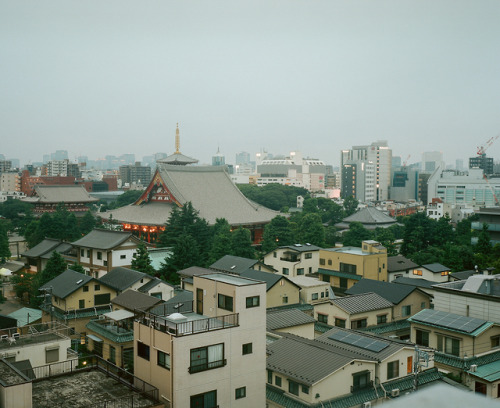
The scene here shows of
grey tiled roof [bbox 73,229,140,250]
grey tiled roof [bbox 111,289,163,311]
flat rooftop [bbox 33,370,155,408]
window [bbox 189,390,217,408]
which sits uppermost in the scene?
grey tiled roof [bbox 73,229,140,250]

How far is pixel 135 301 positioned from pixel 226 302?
26.1 ft

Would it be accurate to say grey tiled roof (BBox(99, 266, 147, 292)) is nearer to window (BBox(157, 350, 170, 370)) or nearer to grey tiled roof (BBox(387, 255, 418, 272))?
window (BBox(157, 350, 170, 370))

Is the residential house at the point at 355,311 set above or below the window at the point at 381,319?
above

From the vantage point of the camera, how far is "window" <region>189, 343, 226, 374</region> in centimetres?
905

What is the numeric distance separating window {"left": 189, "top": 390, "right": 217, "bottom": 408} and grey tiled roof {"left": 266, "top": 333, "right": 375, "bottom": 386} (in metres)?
2.06

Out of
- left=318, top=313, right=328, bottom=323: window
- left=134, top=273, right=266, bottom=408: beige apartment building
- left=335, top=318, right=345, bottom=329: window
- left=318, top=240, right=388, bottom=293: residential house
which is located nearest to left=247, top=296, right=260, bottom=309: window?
left=134, top=273, right=266, bottom=408: beige apartment building

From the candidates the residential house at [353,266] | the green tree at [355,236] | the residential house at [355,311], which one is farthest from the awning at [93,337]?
the green tree at [355,236]

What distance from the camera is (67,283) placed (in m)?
19.3

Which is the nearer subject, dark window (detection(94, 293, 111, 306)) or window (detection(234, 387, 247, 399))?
window (detection(234, 387, 247, 399))

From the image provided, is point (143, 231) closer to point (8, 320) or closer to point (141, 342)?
point (8, 320)

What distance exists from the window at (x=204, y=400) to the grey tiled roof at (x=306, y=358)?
2.06 metres

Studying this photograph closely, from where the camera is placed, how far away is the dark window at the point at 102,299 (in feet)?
63.1

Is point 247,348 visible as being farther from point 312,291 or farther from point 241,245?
point 241,245

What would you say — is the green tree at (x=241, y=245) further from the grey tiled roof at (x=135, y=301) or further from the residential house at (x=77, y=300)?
the grey tiled roof at (x=135, y=301)
